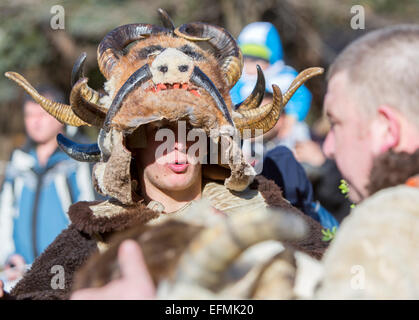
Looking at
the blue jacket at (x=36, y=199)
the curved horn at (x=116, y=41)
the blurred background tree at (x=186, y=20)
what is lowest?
the blue jacket at (x=36, y=199)

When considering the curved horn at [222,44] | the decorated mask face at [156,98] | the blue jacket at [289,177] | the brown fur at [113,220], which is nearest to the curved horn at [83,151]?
the decorated mask face at [156,98]

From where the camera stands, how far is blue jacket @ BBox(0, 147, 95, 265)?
4.68m

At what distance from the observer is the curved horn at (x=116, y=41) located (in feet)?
8.02

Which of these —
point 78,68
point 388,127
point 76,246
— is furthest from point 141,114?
point 388,127

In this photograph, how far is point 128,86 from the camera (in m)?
2.24

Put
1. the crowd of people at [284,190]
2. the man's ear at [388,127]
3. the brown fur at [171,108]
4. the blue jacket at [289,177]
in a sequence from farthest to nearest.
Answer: the blue jacket at [289,177]
the brown fur at [171,108]
the man's ear at [388,127]
the crowd of people at [284,190]

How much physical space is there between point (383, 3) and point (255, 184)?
868cm

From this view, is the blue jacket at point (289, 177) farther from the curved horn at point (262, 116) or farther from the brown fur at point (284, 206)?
the curved horn at point (262, 116)

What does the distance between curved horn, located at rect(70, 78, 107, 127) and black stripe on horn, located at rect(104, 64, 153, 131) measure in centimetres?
13

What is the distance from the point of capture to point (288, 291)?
1.40 metres

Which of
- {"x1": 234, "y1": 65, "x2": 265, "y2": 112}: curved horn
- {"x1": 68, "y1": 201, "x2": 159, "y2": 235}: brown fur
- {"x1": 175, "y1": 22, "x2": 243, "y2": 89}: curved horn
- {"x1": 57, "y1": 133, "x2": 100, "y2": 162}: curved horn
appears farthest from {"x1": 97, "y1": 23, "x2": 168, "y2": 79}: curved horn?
{"x1": 68, "y1": 201, "x2": 159, "y2": 235}: brown fur

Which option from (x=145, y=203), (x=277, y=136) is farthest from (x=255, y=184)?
(x=277, y=136)

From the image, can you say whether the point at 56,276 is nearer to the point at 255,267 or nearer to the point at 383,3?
the point at 255,267

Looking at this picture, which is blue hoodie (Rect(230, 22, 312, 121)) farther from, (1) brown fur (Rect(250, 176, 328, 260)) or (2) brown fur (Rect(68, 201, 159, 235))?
(2) brown fur (Rect(68, 201, 159, 235))
